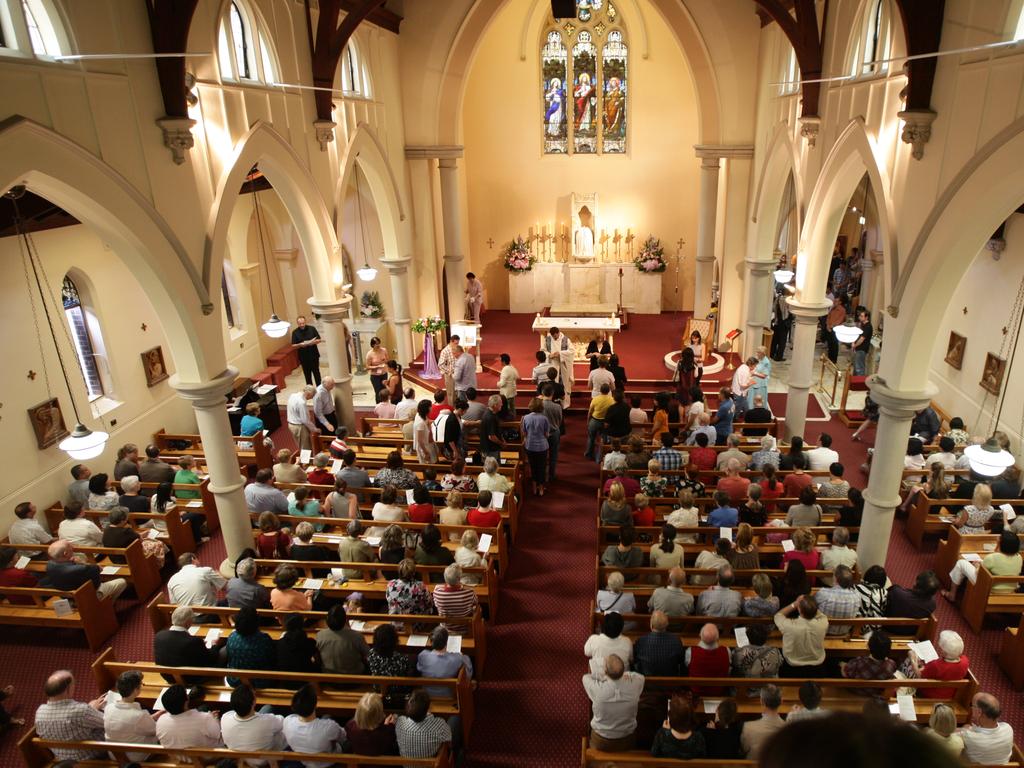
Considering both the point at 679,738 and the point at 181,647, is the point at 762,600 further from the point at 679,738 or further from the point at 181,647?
the point at 181,647

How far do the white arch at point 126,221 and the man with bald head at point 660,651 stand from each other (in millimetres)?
5777

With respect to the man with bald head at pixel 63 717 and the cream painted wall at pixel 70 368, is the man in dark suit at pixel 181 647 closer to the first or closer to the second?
the man with bald head at pixel 63 717

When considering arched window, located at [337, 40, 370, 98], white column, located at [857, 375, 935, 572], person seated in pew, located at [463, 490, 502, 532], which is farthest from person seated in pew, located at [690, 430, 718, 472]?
arched window, located at [337, 40, 370, 98]

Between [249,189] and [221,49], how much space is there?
Result: 21.4 feet

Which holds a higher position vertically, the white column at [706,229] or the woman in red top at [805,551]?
the white column at [706,229]

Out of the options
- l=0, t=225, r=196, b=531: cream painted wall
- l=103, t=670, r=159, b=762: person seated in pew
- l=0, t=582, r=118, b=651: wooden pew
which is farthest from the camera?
l=0, t=225, r=196, b=531: cream painted wall

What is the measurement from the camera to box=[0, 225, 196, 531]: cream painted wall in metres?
10.3

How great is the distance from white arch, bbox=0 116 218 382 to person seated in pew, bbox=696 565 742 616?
20.0ft

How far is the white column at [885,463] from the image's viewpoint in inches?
316

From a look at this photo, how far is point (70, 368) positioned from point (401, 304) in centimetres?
705

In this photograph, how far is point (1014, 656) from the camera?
7.35m

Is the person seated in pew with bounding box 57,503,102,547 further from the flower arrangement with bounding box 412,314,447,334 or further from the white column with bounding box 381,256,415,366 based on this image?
the white column with bounding box 381,256,415,366

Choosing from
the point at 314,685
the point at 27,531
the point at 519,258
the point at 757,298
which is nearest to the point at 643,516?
the point at 314,685

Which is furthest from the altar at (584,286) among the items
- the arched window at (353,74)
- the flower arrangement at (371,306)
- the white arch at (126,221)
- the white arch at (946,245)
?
the white arch at (126,221)
